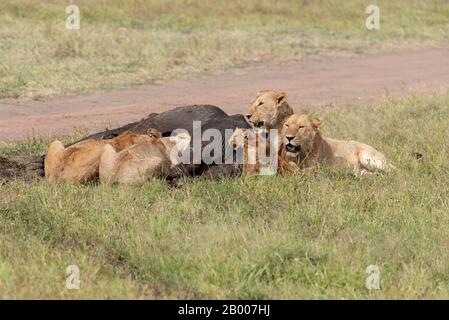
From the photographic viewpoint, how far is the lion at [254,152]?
7898 millimetres

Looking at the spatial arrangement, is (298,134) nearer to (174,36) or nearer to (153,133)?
(153,133)

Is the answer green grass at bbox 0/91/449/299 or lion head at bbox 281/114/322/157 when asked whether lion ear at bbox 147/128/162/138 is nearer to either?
green grass at bbox 0/91/449/299

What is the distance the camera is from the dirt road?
39.4 feet

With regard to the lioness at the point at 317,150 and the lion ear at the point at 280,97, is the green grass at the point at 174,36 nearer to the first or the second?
the lion ear at the point at 280,97

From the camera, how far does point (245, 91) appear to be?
577 inches

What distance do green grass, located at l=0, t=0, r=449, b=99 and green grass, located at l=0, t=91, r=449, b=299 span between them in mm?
6591

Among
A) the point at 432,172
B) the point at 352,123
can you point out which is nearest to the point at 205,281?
the point at 432,172

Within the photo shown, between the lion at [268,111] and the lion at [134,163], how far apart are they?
928mm

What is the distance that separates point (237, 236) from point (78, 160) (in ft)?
6.82

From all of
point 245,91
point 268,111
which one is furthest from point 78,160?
point 245,91

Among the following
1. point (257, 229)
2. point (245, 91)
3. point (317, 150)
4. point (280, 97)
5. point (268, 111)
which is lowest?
point (245, 91)

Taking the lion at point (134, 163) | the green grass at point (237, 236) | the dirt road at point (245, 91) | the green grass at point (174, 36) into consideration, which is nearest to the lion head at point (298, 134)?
the green grass at point (237, 236)

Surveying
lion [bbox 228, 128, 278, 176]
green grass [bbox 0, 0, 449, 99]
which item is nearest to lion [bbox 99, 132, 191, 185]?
lion [bbox 228, 128, 278, 176]
